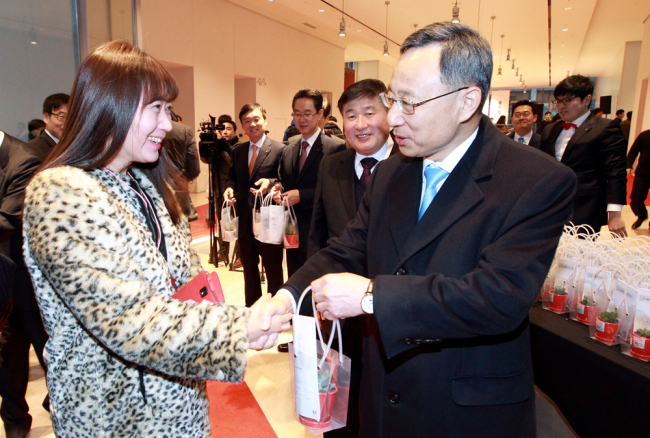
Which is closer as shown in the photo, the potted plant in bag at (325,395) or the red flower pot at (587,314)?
the potted plant in bag at (325,395)

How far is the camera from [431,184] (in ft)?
4.24

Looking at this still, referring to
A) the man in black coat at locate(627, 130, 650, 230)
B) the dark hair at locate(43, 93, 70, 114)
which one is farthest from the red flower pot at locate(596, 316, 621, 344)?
the man in black coat at locate(627, 130, 650, 230)

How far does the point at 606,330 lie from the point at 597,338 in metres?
0.07

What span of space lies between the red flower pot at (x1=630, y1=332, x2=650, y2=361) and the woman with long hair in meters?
1.29

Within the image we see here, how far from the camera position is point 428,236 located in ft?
3.80

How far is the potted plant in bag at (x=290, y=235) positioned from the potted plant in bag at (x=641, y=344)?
2.17 meters

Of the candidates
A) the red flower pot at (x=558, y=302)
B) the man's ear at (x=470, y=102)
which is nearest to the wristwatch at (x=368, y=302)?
the man's ear at (x=470, y=102)

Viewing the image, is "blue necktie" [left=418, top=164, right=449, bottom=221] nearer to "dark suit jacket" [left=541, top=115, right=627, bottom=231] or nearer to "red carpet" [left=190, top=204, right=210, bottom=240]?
"dark suit jacket" [left=541, top=115, right=627, bottom=231]

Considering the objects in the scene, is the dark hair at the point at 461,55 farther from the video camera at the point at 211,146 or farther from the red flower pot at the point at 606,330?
the video camera at the point at 211,146

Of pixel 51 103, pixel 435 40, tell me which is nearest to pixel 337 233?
pixel 435 40

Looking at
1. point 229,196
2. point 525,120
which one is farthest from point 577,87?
point 229,196

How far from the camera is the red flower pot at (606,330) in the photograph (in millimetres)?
1644

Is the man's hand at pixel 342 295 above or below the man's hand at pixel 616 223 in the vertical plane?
above

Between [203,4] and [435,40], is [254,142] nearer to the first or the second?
[435,40]
